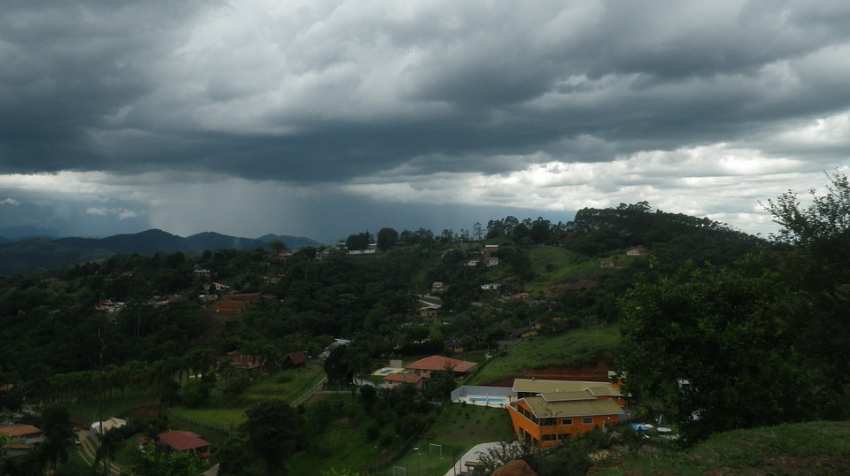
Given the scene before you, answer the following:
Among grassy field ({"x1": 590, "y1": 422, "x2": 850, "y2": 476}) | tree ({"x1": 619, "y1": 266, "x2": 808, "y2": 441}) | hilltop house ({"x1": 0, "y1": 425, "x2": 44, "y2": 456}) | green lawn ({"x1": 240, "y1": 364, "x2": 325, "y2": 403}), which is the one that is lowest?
hilltop house ({"x1": 0, "y1": 425, "x2": 44, "y2": 456})

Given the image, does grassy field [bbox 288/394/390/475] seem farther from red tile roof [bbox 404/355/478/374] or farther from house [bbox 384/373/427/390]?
red tile roof [bbox 404/355/478/374]

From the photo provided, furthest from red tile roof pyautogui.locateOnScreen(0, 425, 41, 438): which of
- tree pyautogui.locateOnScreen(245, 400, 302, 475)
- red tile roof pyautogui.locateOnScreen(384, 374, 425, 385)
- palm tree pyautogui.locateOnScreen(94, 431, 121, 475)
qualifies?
red tile roof pyautogui.locateOnScreen(384, 374, 425, 385)

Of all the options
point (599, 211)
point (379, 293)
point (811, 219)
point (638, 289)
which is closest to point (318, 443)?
point (638, 289)

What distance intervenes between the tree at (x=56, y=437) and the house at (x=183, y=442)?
159 inches

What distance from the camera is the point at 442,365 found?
129 feet

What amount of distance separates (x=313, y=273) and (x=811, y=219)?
62.6 metres

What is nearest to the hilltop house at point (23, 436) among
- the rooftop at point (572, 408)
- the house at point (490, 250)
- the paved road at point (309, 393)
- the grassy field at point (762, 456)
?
the paved road at point (309, 393)

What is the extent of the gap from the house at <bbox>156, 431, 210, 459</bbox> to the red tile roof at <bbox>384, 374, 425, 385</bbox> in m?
11.2

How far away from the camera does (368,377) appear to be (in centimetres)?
4034

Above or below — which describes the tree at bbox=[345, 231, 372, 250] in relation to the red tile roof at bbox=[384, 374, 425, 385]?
above

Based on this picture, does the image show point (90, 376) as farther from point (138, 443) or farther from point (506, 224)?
point (506, 224)

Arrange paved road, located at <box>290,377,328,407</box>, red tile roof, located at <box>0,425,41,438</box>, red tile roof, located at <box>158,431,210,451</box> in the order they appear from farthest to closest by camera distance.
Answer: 1. paved road, located at <box>290,377,328,407</box>
2. red tile roof, located at <box>0,425,41,438</box>
3. red tile roof, located at <box>158,431,210,451</box>

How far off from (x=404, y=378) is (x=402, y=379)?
155mm

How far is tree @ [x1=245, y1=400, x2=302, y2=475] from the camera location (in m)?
27.6
